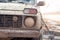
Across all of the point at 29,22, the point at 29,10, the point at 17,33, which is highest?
the point at 29,10

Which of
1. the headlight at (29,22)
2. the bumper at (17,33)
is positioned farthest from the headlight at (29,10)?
the bumper at (17,33)

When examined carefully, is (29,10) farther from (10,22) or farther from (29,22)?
(10,22)

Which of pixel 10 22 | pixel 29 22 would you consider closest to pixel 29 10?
pixel 29 22

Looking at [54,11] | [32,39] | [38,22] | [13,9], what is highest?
[13,9]

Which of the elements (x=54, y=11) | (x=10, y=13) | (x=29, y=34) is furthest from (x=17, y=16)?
(x=54, y=11)

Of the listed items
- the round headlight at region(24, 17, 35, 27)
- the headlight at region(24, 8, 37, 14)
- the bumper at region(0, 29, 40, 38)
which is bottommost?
the bumper at region(0, 29, 40, 38)

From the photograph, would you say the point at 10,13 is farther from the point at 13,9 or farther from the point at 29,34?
the point at 29,34

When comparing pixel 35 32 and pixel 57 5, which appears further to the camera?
pixel 57 5

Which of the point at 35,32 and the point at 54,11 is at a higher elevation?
the point at 35,32

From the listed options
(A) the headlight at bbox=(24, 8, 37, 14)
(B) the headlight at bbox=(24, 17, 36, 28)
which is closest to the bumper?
(B) the headlight at bbox=(24, 17, 36, 28)

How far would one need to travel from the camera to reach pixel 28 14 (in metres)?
3.92

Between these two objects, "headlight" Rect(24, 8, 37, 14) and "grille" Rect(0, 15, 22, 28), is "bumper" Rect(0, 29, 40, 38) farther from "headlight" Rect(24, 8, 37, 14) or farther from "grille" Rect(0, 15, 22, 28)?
"headlight" Rect(24, 8, 37, 14)

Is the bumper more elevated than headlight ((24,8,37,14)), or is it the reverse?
headlight ((24,8,37,14))

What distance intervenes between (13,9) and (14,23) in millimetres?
272
